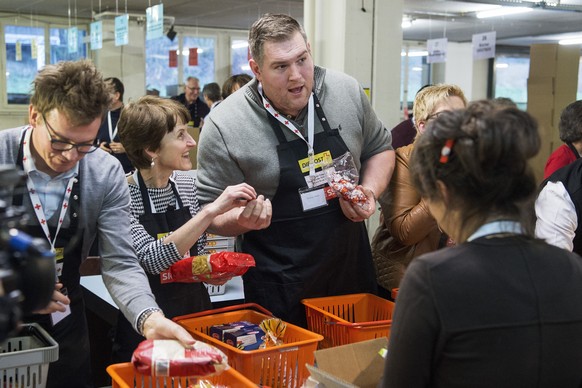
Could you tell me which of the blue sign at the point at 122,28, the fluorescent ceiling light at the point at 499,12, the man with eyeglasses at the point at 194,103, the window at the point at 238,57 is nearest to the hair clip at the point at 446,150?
the blue sign at the point at 122,28

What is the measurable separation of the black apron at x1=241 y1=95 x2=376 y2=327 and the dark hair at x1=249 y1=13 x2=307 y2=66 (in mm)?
252

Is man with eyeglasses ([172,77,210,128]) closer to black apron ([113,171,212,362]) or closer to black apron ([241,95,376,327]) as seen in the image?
black apron ([113,171,212,362])

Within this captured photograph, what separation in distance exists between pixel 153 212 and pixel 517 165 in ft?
5.10

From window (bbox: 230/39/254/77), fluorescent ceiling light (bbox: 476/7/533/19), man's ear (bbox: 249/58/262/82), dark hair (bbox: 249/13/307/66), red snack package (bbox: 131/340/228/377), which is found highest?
fluorescent ceiling light (bbox: 476/7/533/19)

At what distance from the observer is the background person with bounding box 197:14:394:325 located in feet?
7.93

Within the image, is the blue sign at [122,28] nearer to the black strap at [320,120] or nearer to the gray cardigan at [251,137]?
the gray cardigan at [251,137]

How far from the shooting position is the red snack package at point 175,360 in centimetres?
162

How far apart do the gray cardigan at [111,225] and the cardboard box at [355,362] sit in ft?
1.77

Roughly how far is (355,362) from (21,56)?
1049cm

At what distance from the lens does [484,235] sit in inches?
52.8

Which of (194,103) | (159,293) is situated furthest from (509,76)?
(159,293)

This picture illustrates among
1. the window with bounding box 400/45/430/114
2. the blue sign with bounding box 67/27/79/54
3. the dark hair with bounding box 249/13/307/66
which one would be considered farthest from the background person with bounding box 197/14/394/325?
the window with bounding box 400/45/430/114

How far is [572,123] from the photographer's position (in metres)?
3.34

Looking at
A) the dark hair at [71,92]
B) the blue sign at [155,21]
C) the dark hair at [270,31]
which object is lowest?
the dark hair at [71,92]
